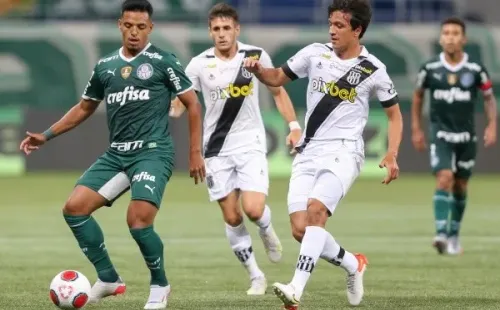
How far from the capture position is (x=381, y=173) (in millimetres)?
26453

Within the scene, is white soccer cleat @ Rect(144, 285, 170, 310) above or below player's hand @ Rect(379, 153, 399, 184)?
below

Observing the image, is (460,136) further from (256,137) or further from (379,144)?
(379,144)

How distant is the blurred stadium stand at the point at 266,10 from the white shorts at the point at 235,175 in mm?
17677

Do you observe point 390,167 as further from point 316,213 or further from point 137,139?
point 137,139

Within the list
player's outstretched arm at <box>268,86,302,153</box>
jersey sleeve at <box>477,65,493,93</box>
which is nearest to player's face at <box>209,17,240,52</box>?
player's outstretched arm at <box>268,86,302,153</box>

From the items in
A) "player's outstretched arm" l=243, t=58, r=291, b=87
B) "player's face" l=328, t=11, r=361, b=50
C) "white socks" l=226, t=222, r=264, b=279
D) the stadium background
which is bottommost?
the stadium background

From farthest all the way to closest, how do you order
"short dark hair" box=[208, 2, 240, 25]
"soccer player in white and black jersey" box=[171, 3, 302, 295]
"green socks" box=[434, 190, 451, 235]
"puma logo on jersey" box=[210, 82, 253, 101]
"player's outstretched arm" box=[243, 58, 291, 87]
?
"green socks" box=[434, 190, 451, 235] < "puma logo on jersey" box=[210, 82, 253, 101] < "soccer player in white and black jersey" box=[171, 3, 302, 295] < "short dark hair" box=[208, 2, 240, 25] < "player's outstretched arm" box=[243, 58, 291, 87]

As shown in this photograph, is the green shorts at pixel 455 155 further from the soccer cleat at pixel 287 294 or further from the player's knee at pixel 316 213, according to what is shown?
the soccer cleat at pixel 287 294

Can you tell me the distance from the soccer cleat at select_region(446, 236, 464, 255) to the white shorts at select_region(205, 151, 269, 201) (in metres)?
3.33

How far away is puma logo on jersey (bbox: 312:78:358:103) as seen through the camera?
10.1 m

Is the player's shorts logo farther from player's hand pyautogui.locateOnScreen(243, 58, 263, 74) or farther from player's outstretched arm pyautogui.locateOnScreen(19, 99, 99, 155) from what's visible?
player's hand pyautogui.locateOnScreen(243, 58, 263, 74)

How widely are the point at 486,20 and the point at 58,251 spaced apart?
17.5 m

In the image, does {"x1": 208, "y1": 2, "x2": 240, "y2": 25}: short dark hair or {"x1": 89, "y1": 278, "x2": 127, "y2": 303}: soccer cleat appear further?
{"x1": 208, "y1": 2, "x2": 240, "y2": 25}: short dark hair

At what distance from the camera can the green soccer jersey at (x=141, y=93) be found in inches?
393
